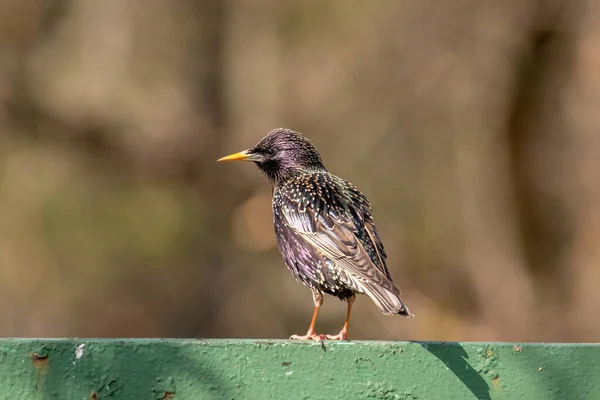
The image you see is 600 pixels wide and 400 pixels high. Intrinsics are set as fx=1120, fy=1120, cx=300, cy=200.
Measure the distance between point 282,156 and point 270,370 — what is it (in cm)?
260

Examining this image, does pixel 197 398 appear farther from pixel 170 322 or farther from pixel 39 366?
pixel 170 322

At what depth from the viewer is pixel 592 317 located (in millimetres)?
11109

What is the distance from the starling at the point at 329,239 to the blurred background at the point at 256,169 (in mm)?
6058

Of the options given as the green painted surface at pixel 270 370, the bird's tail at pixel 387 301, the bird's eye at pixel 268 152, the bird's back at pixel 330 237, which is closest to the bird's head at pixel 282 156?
the bird's eye at pixel 268 152

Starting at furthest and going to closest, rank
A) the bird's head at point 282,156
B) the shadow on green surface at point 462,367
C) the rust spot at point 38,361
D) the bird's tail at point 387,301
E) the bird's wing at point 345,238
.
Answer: the bird's head at point 282,156 < the bird's wing at point 345,238 < the bird's tail at point 387,301 < the shadow on green surface at point 462,367 < the rust spot at point 38,361

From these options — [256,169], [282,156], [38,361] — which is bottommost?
[256,169]

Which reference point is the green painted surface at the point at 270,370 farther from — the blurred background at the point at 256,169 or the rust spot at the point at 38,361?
the blurred background at the point at 256,169

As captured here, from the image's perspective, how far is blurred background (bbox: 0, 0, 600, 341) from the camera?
11984 mm

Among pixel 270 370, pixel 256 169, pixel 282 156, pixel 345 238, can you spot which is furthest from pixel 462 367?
pixel 256 169

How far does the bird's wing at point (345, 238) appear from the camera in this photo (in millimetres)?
5133

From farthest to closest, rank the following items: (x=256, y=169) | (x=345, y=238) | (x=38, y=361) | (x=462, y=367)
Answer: (x=256, y=169) → (x=345, y=238) → (x=462, y=367) → (x=38, y=361)

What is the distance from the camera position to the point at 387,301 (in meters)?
4.80

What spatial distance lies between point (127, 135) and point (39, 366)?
963 centimetres

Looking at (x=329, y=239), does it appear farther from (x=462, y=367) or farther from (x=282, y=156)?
(x=462, y=367)
